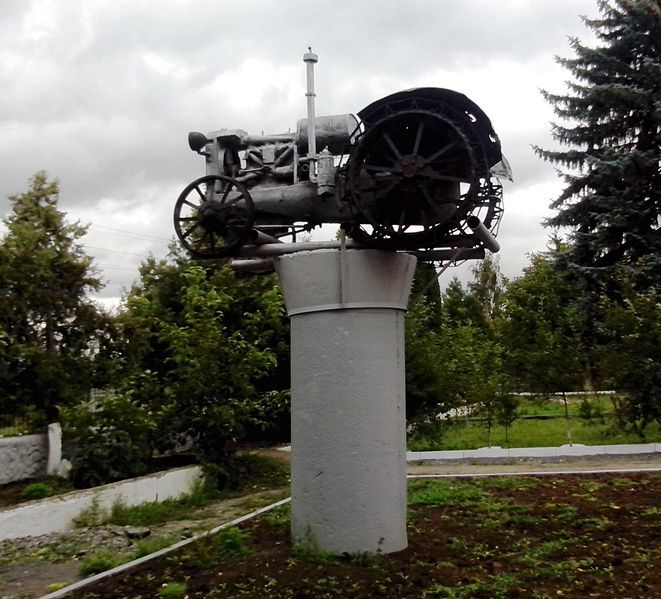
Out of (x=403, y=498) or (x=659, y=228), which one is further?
(x=659, y=228)

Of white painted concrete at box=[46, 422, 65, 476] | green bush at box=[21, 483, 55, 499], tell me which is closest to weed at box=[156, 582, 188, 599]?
green bush at box=[21, 483, 55, 499]

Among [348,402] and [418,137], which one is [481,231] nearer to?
[418,137]

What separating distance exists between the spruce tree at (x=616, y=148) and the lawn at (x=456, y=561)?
35.7 ft

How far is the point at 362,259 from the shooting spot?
6332 mm

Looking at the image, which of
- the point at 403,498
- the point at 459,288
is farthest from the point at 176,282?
the point at 459,288

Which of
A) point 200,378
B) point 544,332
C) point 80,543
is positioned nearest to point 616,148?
point 544,332

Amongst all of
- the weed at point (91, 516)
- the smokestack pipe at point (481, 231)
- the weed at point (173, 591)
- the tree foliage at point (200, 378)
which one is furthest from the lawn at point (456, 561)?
the tree foliage at point (200, 378)

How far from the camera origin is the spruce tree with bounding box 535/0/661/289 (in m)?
17.6

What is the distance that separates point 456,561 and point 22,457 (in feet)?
21.0

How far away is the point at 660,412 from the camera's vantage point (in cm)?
1200

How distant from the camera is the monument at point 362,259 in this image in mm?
6086

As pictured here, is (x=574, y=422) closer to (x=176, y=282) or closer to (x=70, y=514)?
(x=176, y=282)

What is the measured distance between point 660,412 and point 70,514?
914cm

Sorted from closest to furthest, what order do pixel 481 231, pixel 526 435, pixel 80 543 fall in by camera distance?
pixel 481 231
pixel 80 543
pixel 526 435
